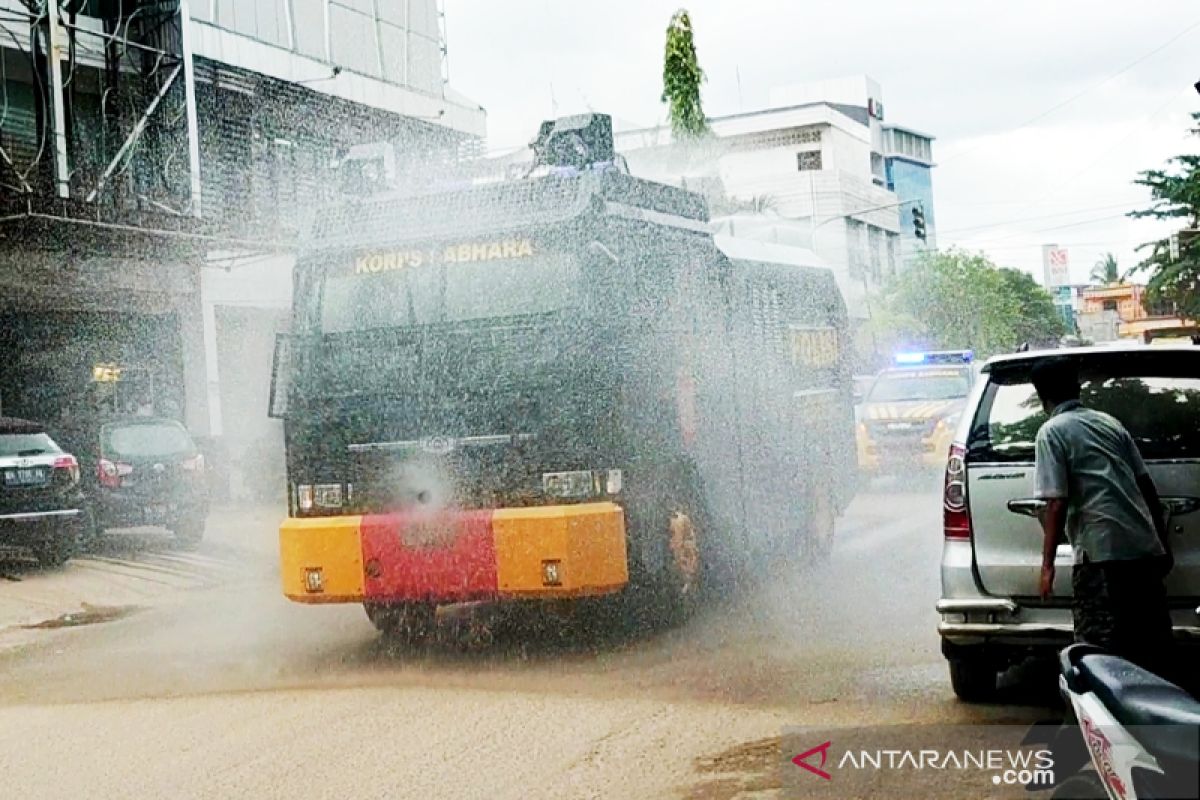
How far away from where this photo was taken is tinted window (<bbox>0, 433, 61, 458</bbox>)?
1431 centimetres

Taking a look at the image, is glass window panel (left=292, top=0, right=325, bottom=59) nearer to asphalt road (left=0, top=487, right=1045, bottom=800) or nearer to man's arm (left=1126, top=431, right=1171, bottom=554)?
asphalt road (left=0, top=487, right=1045, bottom=800)

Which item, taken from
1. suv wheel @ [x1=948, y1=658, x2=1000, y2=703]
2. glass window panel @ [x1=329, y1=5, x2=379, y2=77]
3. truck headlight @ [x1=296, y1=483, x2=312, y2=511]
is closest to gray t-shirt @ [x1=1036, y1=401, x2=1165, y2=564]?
suv wheel @ [x1=948, y1=658, x2=1000, y2=703]

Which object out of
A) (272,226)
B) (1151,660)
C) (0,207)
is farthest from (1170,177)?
(1151,660)

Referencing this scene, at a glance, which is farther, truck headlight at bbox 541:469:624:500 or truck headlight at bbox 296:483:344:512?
truck headlight at bbox 296:483:344:512

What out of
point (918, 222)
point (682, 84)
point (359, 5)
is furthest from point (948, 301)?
point (359, 5)

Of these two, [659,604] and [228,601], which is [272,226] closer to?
[228,601]

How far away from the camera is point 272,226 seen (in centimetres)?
2211

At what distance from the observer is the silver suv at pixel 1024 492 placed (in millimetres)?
6301

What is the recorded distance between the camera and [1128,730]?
344cm

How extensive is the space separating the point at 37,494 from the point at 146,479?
6.68ft

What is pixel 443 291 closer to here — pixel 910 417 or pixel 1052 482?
pixel 1052 482

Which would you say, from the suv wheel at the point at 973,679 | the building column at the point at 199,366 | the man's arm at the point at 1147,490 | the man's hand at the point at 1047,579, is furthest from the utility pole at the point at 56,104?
the man's arm at the point at 1147,490

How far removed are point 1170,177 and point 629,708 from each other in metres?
29.5

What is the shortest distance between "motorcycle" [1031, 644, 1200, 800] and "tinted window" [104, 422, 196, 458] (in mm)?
13793
